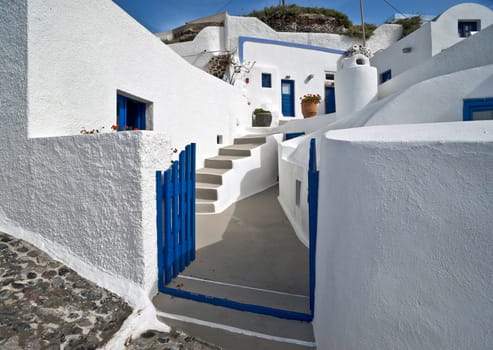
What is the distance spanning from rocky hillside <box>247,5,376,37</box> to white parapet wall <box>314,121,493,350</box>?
1762cm

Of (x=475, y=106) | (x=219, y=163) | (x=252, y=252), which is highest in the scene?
(x=475, y=106)

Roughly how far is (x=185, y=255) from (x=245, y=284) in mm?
878

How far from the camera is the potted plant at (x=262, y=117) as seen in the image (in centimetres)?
1164

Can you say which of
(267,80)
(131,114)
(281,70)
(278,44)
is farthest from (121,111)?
(278,44)

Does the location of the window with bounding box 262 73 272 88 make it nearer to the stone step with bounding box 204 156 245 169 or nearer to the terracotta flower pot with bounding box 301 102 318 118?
the terracotta flower pot with bounding box 301 102 318 118

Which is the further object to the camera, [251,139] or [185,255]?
[251,139]

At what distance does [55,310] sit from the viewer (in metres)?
2.25

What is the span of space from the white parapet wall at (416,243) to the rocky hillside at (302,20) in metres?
17.6

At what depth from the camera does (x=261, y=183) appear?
8.45m

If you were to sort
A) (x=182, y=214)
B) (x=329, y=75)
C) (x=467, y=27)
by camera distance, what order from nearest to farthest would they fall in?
(x=182, y=214)
(x=467, y=27)
(x=329, y=75)

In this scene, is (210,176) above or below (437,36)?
below

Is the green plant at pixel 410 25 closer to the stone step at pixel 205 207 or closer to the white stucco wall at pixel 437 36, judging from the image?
the white stucco wall at pixel 437 36

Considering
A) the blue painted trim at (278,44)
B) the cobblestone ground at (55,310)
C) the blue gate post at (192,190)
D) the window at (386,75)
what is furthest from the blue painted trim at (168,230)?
the window at (386,75)

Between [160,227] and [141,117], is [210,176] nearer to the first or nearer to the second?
[141,117]
